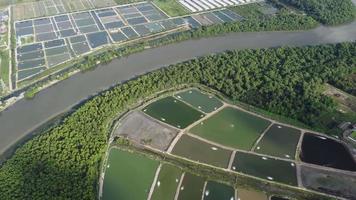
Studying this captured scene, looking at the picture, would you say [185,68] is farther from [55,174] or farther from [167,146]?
[55,174]

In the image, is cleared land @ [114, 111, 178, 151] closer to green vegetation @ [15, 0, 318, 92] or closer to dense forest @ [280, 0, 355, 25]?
green vegetation @ [15, 0, 318, 92]

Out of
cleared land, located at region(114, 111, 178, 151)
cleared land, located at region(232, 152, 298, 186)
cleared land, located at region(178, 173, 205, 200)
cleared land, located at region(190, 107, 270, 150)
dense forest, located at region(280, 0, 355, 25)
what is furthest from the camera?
dense forest, located at region(280, 0, 355, 25)

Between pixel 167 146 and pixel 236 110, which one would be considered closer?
pixel 167 146

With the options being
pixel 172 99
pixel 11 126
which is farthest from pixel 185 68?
pixel 11 126

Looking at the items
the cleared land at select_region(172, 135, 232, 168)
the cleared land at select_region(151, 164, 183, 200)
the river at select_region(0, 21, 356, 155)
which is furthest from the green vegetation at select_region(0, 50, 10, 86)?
the cleared land at select_region(151, 164, 183, 200)

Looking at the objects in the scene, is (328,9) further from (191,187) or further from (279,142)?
(191,187)

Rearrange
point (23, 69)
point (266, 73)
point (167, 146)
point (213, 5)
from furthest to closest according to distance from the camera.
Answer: point (213, 5), point (23, 69), point (266, 73), point (167, 146)

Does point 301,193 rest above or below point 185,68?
below

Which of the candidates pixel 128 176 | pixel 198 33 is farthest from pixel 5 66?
pixel 128 176

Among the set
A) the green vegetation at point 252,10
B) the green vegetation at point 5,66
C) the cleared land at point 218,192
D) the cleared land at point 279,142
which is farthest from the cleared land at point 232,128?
the green vegetation at point 5,66
